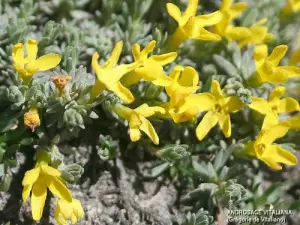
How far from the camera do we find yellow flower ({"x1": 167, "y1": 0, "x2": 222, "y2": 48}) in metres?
3.22

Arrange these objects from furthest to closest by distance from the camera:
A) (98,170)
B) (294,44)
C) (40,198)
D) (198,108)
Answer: (294,44), (98,170), (198,108), (40,198)

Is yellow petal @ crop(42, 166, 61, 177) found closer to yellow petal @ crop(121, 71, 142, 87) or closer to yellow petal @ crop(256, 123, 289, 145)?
yellow petal @ crop(121, 71, 142, 87)

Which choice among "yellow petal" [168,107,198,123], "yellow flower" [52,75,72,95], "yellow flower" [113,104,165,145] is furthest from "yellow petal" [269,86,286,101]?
"yellow flower" [52,75,72,95]

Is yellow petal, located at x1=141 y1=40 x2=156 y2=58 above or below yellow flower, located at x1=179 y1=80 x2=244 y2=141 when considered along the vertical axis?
above

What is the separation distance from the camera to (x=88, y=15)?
3.82 m

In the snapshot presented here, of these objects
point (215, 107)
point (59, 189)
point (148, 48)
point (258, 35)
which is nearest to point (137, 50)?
point (148, 48)

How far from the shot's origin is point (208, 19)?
3.31 m

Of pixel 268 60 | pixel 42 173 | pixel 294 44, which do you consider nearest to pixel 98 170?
pixel 42 173

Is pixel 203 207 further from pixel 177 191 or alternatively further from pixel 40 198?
pixel 40 198

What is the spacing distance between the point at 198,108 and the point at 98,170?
2.60 feet

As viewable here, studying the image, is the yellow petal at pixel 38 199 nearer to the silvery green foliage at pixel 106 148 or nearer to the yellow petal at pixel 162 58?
the silvery green foliage at pixel 106 148

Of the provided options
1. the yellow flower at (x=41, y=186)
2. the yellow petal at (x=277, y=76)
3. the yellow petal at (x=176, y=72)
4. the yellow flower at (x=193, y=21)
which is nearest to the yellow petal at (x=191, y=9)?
the yellow flower at (x=193, y=21)

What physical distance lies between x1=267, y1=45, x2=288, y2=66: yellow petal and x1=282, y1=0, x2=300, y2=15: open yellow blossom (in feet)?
2.86

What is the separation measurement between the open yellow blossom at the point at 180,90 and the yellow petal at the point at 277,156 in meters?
0.53
